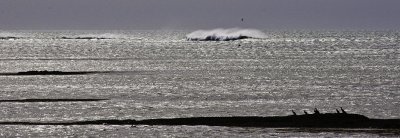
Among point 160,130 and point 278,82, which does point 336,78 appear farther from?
point 160,130

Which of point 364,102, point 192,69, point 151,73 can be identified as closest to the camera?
point 364,102

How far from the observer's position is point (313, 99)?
69750mm

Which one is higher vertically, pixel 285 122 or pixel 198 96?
pixel 198 96

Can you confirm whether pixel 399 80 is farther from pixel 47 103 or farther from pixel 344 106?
pixel 47 103

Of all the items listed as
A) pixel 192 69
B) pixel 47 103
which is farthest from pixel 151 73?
pixel 47 103

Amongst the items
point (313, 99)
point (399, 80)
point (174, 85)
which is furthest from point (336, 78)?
point (313, 99)

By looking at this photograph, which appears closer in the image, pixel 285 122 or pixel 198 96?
pixel 285 122

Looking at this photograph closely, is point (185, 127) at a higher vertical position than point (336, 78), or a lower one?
lower

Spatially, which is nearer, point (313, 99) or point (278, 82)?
point (313, 99)

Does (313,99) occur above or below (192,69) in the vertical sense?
below

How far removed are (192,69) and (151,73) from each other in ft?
35.0

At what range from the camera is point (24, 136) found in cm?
4853

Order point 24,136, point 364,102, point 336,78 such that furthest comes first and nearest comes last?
1. point 336,78
2. point 364,102
3. point 24,136

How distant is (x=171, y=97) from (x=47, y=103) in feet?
36.4
